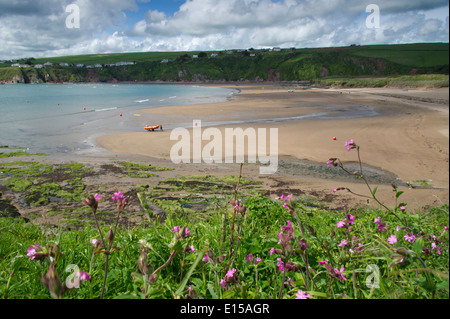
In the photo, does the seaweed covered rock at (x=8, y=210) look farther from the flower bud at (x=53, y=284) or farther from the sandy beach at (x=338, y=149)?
the flower bud at (x=53, y=284)

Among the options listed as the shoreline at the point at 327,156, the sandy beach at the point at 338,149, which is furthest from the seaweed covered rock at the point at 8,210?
the sandy beach at the point at 338,149

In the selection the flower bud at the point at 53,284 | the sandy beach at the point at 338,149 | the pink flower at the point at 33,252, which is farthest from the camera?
the sandy beach at the point at 338,149

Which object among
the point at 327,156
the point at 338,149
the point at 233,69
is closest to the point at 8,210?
the point at 327,156

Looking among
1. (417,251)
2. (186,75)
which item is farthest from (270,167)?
(186,75)

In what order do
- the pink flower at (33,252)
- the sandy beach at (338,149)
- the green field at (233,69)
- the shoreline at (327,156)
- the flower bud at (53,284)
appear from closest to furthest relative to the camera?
the flower bud at (53,284) < the pink flower at (33,252) < the sandy beach at (338,149) < the shoreline at (327,156) < the green field at (233,69)

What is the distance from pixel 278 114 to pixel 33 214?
71.1ft

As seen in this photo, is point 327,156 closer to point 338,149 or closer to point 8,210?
point 338,149

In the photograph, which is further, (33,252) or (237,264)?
(237,264)

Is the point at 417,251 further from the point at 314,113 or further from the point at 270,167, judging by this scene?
the point at 314,113

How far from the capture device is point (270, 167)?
1146cm

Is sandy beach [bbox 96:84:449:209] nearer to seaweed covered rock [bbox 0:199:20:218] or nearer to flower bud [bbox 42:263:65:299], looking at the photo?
flower bud [bbox 42:263:65:299]

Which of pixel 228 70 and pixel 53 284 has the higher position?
pixel 228 70

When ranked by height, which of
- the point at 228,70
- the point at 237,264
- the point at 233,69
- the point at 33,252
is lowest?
the point at 237,264

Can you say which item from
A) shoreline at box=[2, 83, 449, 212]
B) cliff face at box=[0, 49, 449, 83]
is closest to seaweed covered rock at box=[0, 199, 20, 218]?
shoreline at box=[2, 83, 449, 212]
